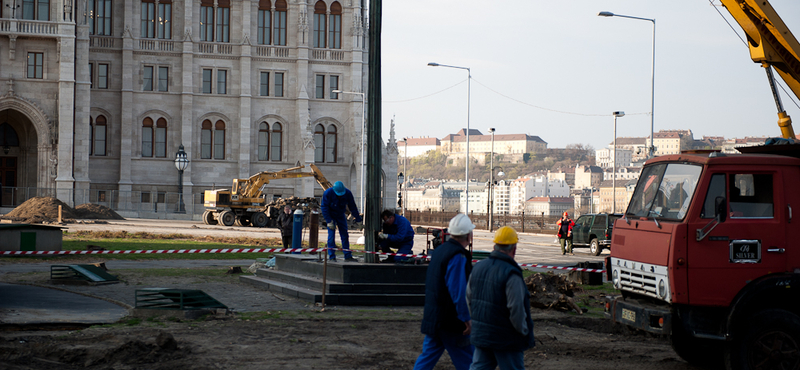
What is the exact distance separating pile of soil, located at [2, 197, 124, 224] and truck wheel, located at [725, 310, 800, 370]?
36471mm

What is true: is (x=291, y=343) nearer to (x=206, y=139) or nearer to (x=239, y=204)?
(x=239, y=204)

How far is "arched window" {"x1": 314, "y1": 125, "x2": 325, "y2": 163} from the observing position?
5725cm

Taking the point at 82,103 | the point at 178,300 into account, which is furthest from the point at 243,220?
the point at 178,300

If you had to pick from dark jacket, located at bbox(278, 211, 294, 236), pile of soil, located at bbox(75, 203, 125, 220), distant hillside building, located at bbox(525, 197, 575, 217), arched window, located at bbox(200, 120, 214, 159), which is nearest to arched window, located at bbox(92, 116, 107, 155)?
arched window, located at bbox(200, 120, 214, 159)

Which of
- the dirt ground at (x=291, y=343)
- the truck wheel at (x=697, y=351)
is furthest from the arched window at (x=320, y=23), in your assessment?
the truck wheel at (x=697, y=351)

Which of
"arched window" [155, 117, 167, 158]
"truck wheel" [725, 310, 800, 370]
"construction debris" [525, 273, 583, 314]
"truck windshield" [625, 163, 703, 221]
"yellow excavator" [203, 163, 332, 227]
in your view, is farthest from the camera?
"arched window" [155, 117, 167, 158]

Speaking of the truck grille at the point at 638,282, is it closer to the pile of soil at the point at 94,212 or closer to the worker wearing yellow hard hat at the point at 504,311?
the worker wearing yellow hard hat at the point at 504,311

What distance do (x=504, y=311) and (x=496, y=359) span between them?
43cm

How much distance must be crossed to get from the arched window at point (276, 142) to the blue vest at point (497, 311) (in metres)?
52.1

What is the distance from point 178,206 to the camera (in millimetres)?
52250

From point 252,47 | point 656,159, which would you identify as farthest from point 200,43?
point 656,159

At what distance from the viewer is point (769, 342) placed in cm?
743

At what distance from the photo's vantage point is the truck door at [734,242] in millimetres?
7695

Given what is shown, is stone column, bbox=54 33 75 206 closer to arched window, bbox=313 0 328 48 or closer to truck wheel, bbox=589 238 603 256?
arched window, bbox=313 0 328 48
